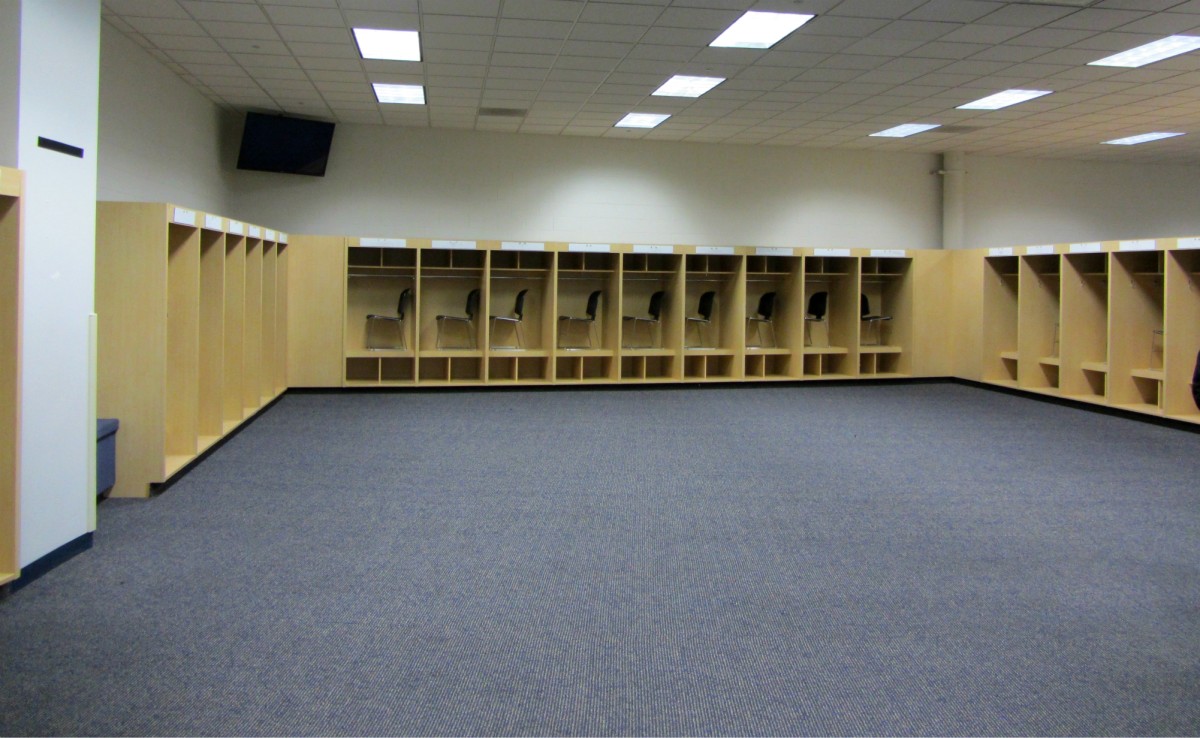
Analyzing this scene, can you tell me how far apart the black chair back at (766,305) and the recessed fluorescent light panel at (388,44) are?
16.6 feet

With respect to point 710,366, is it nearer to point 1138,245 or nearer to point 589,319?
point 589,319

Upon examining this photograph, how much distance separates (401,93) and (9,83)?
5.57m

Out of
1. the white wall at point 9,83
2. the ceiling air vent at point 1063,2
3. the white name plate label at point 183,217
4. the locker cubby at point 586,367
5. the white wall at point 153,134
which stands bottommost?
the locker cubby at point 586,367

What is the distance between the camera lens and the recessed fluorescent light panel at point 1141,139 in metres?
10.2

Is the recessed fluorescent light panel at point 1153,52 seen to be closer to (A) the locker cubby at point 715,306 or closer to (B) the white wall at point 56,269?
(A) the locker cubby at point 715,306

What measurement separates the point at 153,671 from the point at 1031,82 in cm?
809

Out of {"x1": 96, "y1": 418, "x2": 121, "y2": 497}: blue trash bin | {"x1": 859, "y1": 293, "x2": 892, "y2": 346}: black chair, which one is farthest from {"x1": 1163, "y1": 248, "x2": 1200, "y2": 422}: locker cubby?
{"x1": 96, "y1": 418, "x2": 121, "y2": 497}: blue trash bin

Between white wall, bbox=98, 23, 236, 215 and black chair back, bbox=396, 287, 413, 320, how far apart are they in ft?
6.97

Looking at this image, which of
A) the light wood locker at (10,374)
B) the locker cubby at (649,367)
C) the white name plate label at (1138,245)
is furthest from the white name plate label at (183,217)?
the white name plate label at (1138,245)

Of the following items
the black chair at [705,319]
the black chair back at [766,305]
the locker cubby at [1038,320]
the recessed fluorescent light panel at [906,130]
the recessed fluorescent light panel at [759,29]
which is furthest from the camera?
the black chair back at [766,305]

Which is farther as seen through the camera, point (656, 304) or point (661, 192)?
point (661, 192)

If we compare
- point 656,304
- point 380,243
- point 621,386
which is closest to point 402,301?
point 380,243

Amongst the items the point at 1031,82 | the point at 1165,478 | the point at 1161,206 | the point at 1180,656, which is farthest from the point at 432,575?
the point at 1161,206

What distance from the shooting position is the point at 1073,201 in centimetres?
1222
